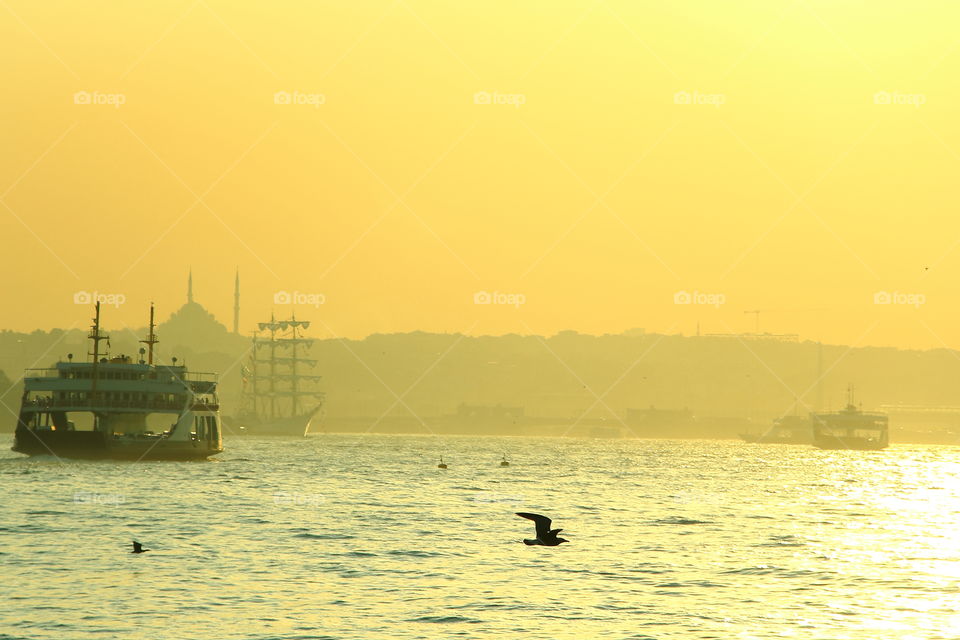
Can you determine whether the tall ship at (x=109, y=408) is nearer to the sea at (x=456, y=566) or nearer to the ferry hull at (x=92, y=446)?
the ferry hull at (x=92, y=446)

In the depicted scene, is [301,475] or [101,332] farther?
[101,332]

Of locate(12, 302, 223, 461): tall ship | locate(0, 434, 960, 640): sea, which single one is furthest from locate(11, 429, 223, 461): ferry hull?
locate(0, 434, 960, 640): sea

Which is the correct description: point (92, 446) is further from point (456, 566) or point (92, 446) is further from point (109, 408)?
point (456, 566)

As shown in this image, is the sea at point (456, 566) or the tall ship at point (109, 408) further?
the tall ship at point (109, 408)

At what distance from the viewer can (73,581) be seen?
128 ft

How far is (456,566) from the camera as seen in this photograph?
4453 centimetres

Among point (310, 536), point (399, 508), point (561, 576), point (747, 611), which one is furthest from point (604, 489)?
point (747, 611)

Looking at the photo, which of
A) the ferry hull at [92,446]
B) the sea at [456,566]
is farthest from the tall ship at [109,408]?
the sea at [456,566]

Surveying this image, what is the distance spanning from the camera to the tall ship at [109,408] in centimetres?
11731

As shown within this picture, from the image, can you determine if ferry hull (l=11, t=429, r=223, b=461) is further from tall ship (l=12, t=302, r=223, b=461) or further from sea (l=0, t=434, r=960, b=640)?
sea (l=0, t=434, r=960, b=640)

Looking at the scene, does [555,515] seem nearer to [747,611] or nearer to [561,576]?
[561,576]

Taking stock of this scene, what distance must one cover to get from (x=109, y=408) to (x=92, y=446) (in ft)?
12.9

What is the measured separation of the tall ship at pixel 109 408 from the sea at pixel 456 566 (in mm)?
28796

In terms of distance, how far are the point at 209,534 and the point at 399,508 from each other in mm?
20399
